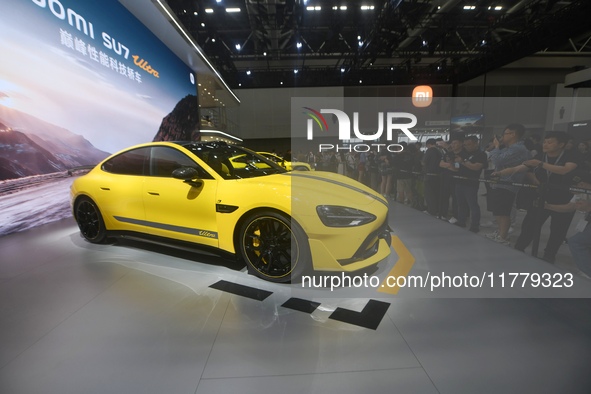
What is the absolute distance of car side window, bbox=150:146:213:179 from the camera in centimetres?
269

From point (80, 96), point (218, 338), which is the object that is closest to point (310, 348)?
point (218, 338)

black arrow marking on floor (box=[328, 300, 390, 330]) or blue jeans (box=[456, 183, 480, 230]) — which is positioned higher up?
blue jeans (box=[456, 183, 480, 230])

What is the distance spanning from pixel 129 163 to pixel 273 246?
6.25ft

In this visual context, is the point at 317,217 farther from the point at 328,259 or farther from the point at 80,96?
the point at 80,96

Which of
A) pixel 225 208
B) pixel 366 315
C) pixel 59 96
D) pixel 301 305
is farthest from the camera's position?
pixel 59 96

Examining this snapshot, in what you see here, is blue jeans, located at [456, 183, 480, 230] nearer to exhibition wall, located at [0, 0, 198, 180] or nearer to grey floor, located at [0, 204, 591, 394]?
grey floor, located at [0, 204, 591, 394]

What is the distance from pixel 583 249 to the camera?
2.39 m

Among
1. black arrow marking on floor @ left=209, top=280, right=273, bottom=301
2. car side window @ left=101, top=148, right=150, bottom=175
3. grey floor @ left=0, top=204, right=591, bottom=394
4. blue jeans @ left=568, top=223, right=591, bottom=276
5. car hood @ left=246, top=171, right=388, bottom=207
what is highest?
car side window @ left=101, top=148, right=150, bottom=175

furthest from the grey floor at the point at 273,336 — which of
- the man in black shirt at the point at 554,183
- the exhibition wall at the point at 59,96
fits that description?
the exhibition wall at the point at 59,96

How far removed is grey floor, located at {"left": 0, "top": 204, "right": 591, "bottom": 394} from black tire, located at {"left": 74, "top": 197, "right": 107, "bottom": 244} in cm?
56

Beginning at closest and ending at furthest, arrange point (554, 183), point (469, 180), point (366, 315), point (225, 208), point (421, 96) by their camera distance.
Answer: point (366, 315) < point (225, 208) < point (554, 183) < point (469, 180) < point (421, 96)

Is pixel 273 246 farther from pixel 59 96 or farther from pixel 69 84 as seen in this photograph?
pixel 69 84

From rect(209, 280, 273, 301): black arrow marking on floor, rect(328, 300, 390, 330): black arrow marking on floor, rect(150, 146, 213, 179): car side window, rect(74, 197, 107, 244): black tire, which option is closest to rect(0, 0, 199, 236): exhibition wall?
rect(74, 197, 107, 244): black tire

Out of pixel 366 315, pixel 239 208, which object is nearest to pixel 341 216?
pixel 366 315
